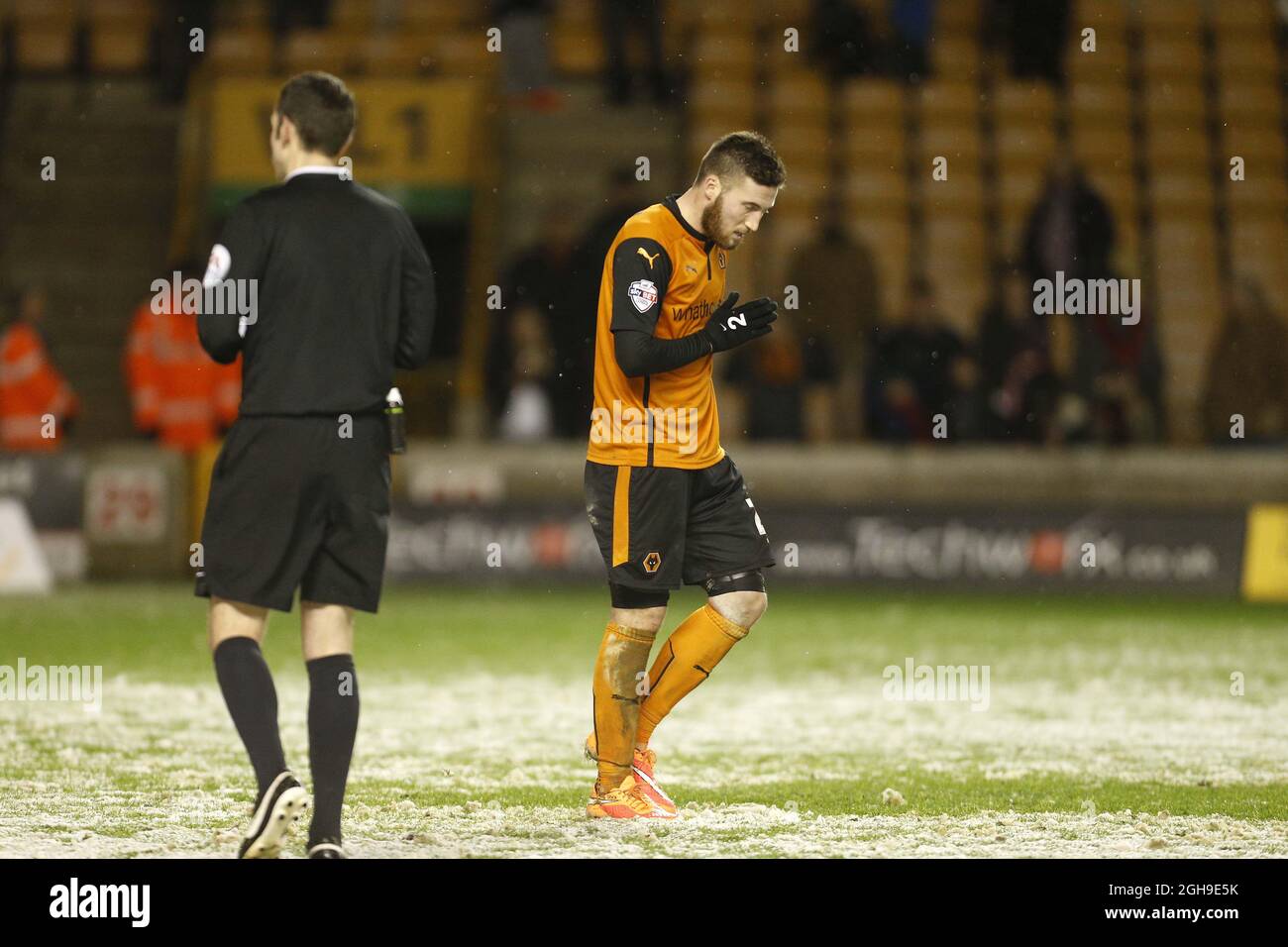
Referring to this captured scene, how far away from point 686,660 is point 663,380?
2.90ft

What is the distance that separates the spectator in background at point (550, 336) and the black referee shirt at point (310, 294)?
9488 mm

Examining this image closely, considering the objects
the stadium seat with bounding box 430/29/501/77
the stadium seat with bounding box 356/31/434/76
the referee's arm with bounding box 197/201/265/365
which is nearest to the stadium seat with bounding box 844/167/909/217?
→ the stadium seat with bounding box 430/29/501/77

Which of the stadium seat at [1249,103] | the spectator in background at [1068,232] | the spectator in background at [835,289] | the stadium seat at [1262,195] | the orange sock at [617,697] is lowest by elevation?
the orange sock at [617,697]

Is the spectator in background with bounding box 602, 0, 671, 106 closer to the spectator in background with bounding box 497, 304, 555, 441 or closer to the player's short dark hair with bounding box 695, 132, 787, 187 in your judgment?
the spectator in background with bounding box 497, 304, 555, 441

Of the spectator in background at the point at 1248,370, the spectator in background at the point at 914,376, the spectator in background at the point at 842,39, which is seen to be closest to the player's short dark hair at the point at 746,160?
the spectator in background at the point at 914,376

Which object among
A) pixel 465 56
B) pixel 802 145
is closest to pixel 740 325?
pixel 802 145

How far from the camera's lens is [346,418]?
17.4ft

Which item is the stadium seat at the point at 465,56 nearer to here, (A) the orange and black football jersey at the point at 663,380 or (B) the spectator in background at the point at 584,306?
(B) the spectator in background at the point at 584,306

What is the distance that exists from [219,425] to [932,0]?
830cm

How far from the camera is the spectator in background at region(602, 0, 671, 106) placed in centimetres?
1841

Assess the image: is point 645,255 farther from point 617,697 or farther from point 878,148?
point 878,148

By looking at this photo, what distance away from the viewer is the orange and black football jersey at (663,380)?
19.7ft

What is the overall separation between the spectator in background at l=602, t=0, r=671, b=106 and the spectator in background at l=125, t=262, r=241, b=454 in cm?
516
